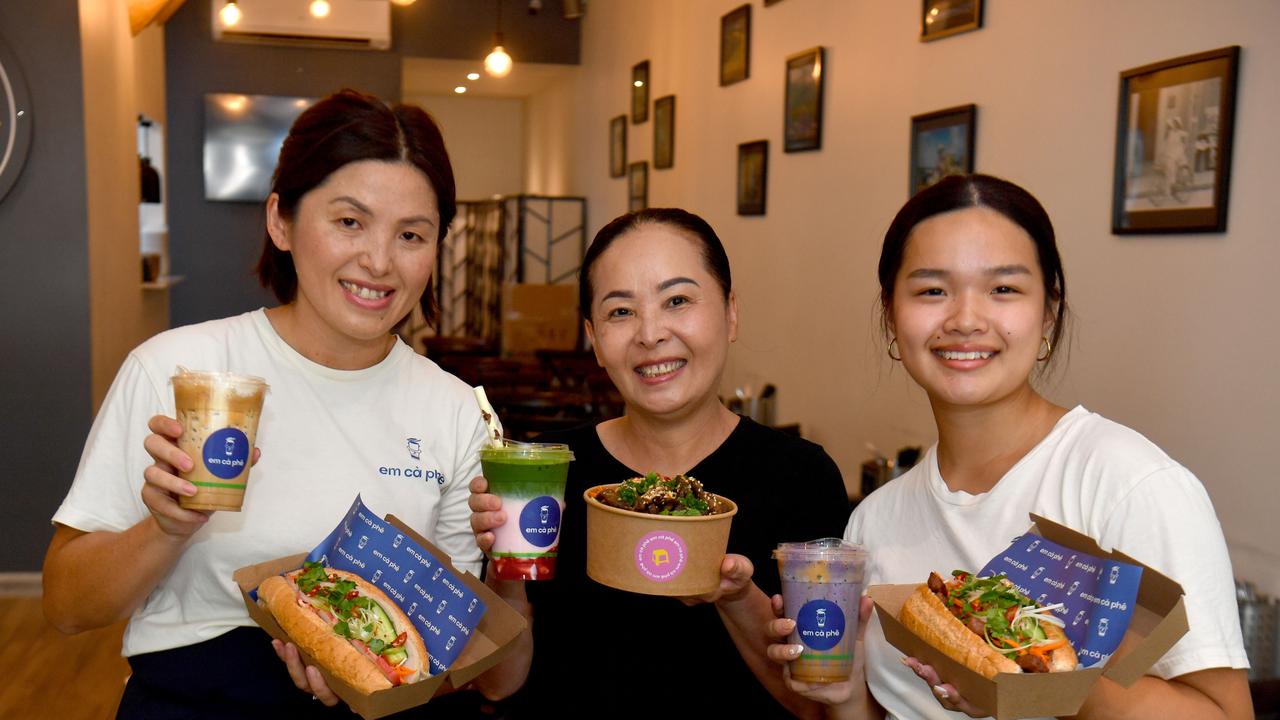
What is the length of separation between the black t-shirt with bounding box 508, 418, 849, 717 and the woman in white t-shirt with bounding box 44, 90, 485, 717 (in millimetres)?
199

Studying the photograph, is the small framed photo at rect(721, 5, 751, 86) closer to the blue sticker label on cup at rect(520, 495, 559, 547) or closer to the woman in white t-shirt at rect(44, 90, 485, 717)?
the woman in white t-shirt at rect(44, 90, 485, 717)

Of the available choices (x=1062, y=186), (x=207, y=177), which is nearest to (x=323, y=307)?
(x=1062, y=186)

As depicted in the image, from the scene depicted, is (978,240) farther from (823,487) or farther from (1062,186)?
(1062,186)

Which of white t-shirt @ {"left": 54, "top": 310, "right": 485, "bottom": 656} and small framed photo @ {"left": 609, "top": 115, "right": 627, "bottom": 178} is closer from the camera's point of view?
white t-shirt @ {"left": 54, "top": 310, "right": 485, "bottom": 656}

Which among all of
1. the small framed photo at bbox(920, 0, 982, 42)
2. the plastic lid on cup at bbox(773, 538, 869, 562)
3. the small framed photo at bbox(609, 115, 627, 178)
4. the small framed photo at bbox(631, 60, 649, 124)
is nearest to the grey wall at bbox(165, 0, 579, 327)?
the small framed photo at bbox(609, 115, 627, 178)

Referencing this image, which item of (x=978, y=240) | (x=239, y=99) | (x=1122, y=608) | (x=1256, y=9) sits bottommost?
(x=1122, y=608)

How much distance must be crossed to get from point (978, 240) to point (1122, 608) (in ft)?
1.98

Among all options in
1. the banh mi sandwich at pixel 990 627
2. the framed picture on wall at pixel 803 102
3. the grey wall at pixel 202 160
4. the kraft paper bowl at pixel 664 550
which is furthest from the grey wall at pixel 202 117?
the banh mi sandwich at pixel 990 627

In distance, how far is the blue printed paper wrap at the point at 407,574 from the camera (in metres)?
1.64

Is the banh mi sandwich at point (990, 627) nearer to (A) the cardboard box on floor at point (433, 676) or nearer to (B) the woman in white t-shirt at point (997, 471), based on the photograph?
(B) the woman in white t-shirt at point (997, 471)

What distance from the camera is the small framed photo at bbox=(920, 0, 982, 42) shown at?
4445mm

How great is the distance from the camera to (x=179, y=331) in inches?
73.0

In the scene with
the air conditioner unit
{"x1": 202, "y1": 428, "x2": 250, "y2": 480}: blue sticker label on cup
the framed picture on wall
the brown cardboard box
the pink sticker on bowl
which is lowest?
the brown cardboard box

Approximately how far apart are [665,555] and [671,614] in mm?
367
